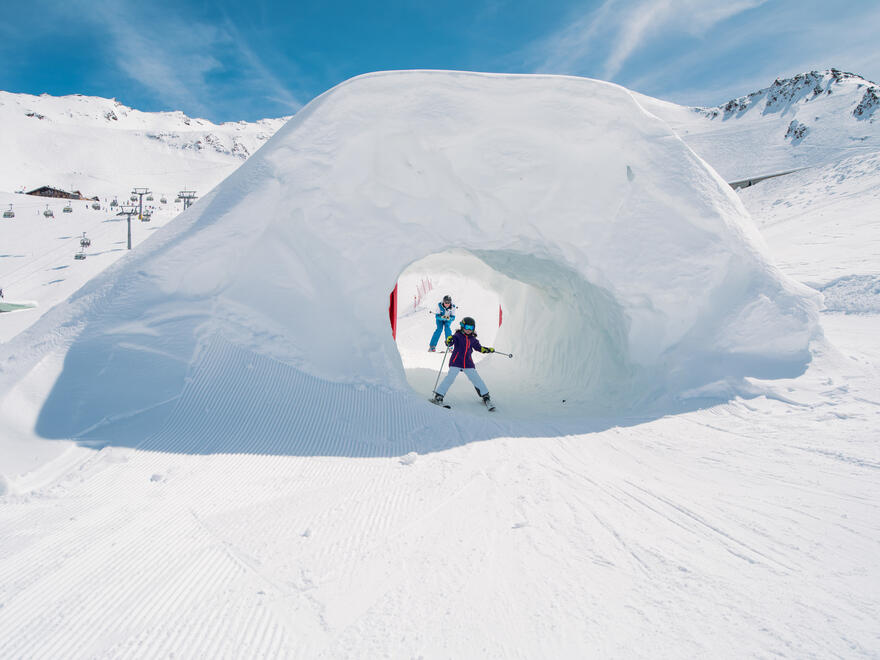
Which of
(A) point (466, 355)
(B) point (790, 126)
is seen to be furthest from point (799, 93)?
(A) point (466, 355)

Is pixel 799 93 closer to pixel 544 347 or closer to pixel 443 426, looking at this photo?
pixel 544 347

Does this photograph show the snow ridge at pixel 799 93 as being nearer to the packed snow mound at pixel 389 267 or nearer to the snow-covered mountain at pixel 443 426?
the snow-covered mountain at pixel 443 426

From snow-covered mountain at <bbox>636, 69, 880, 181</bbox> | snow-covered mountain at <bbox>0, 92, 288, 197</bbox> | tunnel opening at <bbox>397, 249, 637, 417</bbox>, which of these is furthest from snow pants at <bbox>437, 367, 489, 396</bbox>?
snow-covered mountain at <bbox>0, 92, 288, 197</bbox>

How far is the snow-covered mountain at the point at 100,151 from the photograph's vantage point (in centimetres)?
5506

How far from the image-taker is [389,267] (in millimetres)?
A: 5516

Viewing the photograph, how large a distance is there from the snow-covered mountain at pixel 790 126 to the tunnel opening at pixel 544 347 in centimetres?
2023

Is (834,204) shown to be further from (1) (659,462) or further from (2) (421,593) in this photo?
(2) (421,593)

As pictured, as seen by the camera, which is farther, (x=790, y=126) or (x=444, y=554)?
(x=790, y=126)

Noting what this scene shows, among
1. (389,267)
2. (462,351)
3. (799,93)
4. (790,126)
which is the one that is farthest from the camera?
(799,93)

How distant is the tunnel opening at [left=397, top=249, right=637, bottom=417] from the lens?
21.5ft

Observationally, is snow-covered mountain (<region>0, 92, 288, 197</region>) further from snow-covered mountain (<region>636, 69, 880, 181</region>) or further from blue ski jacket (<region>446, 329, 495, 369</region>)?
blue ski jacket (<region>446, 329, 495, 369</region>)

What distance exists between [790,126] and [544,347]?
32191mm

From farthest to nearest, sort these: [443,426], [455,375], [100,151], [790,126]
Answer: [100,151] → [790,126] → [455,375] → [443,426]

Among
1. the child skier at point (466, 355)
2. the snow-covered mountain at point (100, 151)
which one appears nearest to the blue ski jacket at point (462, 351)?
the child skier at point (466, 355)
